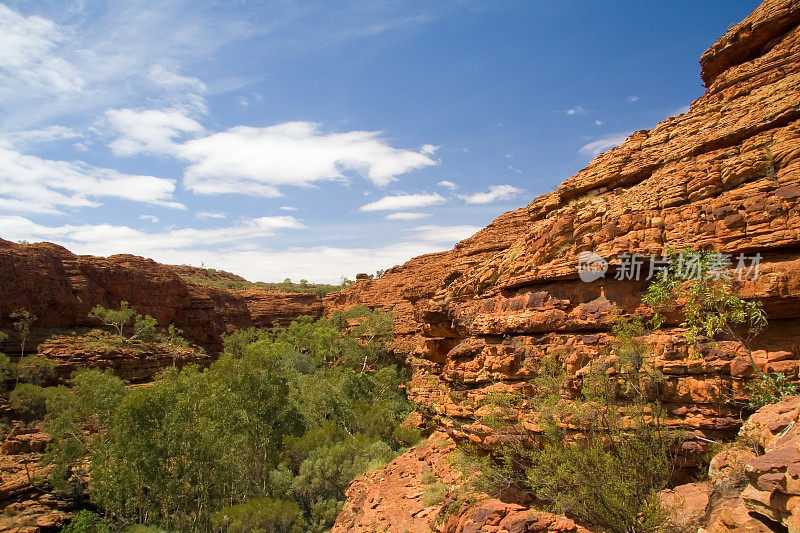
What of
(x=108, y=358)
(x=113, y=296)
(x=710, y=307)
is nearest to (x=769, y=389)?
(x=710, y=307)

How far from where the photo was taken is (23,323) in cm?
3459

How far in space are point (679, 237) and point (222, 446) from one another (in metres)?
18.6

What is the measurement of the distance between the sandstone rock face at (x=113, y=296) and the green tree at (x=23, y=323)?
0.46 meters

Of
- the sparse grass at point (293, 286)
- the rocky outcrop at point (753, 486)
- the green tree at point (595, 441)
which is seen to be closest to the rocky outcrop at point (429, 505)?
the green tree at point (595, 441)

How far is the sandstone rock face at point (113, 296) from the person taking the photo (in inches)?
1432

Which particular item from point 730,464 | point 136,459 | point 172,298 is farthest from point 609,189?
point 172,298

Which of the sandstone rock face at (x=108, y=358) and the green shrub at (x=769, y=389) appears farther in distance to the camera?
the sandstone rock face at (x=108, y=358)

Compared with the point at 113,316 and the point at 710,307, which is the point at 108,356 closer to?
the point at 113,316

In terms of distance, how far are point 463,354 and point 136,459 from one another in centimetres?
1414

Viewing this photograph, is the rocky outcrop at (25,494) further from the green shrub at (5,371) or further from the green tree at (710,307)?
the green tree at (710,307)

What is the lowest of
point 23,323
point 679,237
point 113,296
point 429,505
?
point 429,505

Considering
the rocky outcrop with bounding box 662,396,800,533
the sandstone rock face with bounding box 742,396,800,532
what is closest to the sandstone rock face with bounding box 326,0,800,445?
the rocky outcrop with bounding box 662,396,800,533

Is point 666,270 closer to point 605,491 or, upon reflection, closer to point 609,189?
point 609,189

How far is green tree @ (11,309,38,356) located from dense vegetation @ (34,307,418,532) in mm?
9241
